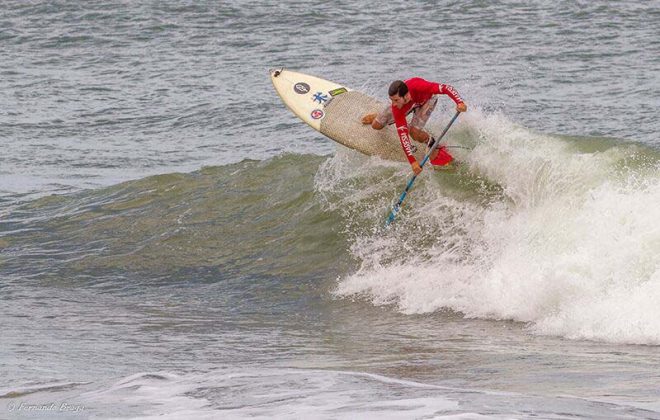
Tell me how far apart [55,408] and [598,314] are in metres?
4.81

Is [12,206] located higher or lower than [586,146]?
lower

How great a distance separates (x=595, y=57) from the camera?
23.1m

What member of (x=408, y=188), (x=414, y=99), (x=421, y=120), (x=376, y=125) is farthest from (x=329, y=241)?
(x=414, y=99)

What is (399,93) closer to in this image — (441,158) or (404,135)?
(404,135)

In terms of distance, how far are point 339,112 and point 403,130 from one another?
195 centimetres

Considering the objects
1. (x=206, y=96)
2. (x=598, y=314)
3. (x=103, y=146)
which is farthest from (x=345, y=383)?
(x=206, y=96)

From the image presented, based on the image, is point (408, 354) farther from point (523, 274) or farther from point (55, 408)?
point (55, 408)

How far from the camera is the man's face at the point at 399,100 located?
12.5 metres

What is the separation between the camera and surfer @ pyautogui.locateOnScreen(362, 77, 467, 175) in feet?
41.2

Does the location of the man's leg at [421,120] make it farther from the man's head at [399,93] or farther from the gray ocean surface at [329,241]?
the gray ocean surface at [329,241]

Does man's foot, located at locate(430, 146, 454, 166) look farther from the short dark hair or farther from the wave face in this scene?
the short dark hair

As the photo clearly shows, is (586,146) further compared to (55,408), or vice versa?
(586,146)

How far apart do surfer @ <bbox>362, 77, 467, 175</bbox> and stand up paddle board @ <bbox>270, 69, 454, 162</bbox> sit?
207 mm

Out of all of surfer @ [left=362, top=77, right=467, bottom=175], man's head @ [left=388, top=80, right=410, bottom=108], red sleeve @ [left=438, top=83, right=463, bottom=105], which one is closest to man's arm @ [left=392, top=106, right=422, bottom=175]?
surfer @ [left=362, top=77, right=467, bottom=175]
